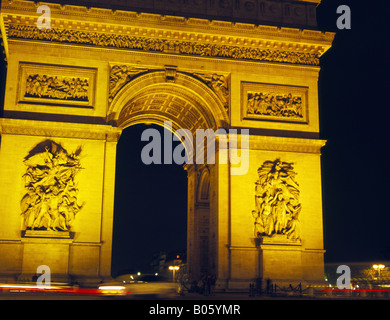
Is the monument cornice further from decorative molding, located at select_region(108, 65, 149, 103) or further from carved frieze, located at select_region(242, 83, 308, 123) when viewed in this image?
carved frieze, located at select_region(242, 83, 308, 123)

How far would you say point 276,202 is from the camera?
30391 mm

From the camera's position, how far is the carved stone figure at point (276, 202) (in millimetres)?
30172

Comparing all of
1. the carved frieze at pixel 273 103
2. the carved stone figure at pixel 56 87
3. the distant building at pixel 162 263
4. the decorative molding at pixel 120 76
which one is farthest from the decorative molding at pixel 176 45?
the distant building at pixel 162 263

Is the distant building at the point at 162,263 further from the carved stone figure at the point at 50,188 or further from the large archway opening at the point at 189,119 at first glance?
the carved stone figure at the point at 50,188

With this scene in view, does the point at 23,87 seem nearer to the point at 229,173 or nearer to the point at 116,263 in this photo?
the point at 229,173

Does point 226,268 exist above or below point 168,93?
below

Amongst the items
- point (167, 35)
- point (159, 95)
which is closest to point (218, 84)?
point (167, 35)

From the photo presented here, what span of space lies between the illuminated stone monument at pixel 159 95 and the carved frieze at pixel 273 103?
0.06 meters

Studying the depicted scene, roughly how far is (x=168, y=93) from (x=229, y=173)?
18.5 feet

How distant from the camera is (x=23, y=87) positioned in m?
29.1

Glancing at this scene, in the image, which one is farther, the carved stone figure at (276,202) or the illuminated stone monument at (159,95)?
the carved stone figure at (276,202)

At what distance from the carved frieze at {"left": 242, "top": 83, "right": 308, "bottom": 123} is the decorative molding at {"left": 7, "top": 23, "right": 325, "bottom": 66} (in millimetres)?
1524

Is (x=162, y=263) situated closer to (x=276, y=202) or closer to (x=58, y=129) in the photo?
(x=276, y=202)
